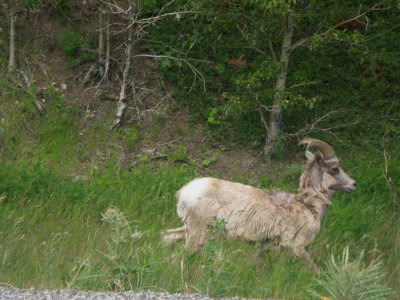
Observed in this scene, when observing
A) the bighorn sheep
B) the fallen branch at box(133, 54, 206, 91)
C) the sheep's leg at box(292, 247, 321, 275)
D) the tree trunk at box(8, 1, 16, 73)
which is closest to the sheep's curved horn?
the bighorn sheep

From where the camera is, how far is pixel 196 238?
8125 millimetres

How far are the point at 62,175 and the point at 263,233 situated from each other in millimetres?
4168

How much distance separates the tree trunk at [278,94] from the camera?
12242mm

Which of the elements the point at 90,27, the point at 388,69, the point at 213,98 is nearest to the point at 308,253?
the point at 213,98

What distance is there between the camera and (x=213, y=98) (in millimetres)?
13406

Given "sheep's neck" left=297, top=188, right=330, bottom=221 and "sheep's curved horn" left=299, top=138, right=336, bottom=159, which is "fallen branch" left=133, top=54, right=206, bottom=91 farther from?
"sheep's neck" left=297, top=188, right=330, bottom=221

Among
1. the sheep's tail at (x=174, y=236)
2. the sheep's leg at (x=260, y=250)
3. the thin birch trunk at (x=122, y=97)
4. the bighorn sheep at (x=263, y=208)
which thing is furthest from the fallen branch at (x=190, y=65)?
the sheep's leg at (x=260, y=250)

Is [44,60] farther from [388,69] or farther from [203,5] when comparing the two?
[388,69]

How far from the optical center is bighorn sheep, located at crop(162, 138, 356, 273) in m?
8.12

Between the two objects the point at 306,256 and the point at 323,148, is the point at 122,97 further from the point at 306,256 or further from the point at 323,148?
the point at 306,256

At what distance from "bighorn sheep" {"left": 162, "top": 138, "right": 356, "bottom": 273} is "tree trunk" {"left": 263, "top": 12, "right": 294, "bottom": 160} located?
331cm

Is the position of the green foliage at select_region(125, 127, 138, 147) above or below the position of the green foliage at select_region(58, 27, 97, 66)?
below

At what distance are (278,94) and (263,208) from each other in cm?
410

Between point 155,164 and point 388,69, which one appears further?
point 388,69
